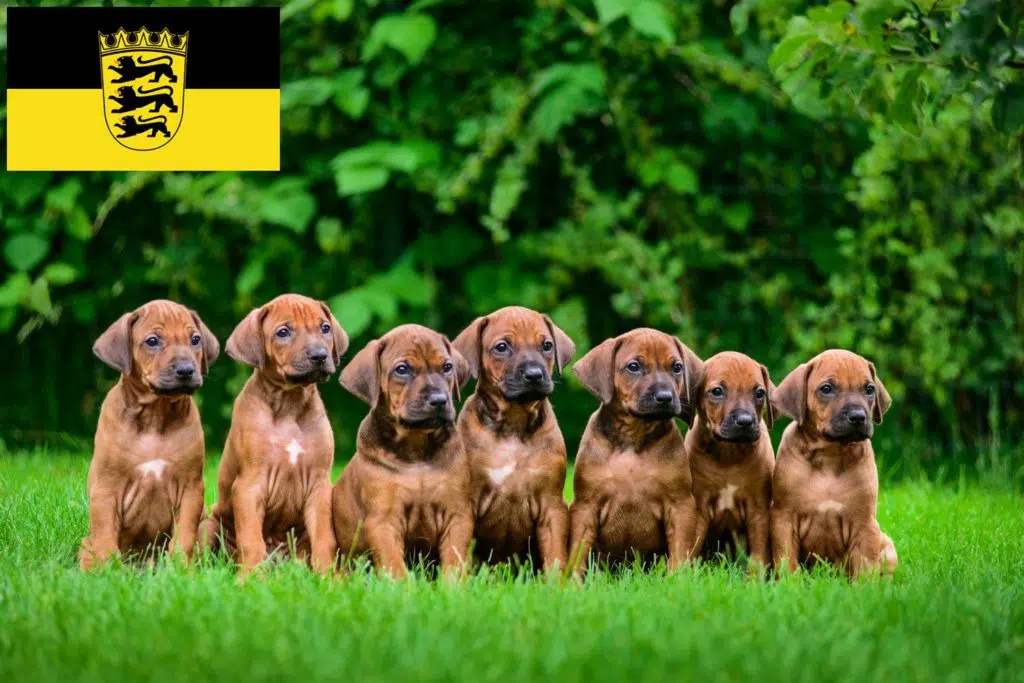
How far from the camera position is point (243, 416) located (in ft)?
19.7

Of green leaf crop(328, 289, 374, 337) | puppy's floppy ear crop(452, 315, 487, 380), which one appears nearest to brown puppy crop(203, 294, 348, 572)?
puppy's floppy ear crop(452, 315, 487, 380)

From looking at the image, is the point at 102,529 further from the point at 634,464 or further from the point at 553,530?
the point at 634,464

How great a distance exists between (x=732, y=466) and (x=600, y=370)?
0.74 m

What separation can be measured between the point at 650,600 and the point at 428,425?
3.97ft

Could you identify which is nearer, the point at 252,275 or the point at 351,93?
the point at 351,93

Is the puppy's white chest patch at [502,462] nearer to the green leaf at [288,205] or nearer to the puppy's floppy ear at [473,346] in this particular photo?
the puppy's floppy ear at [473,346]

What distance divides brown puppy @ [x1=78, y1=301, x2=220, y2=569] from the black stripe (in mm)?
1860

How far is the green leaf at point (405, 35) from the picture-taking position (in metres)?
9.20

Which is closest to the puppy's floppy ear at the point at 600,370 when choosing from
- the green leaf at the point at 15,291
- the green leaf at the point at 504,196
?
the green leaf at the point at 504,196

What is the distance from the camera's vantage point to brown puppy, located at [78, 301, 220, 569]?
232 inches

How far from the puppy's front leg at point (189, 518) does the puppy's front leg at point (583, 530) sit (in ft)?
5.39

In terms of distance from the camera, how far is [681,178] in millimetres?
9812

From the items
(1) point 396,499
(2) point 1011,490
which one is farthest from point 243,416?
(2) point 1011,490

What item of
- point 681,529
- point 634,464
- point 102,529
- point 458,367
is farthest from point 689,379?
point 102,529
